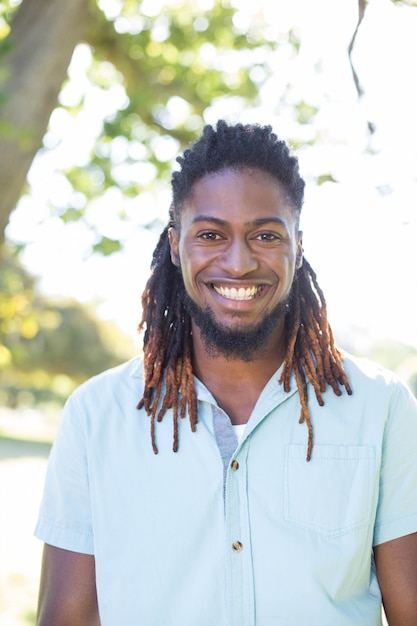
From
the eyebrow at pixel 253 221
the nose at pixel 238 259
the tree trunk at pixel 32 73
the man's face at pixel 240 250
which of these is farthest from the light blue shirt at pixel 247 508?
the tree trunk at pixel 32 73

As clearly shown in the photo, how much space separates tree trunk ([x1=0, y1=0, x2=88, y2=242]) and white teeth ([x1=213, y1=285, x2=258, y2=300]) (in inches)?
118

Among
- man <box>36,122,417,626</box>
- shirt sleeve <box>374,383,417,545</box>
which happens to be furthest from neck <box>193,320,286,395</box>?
shirt sleeve <box>374,383,417,545</box>

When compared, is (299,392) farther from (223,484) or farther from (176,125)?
(176,125)

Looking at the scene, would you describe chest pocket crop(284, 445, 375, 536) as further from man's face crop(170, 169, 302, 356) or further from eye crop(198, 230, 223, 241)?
eye crop(198, 230, 223, 241)

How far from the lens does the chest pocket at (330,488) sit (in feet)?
8.34

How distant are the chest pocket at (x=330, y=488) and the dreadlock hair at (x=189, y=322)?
0.05 m

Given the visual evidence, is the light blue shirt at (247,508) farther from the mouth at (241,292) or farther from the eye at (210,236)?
the eye at (210,236)

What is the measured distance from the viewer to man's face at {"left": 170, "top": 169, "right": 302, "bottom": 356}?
8.66ft

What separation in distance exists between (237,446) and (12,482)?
1293 centimetres

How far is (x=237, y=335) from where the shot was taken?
272 cm

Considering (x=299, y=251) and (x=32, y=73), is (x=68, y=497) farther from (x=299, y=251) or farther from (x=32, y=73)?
(x=32, y=73)

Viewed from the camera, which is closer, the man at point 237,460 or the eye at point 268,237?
the man at point 237,460

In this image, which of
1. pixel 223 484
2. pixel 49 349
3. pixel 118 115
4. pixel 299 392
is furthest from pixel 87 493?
pixel 49 349

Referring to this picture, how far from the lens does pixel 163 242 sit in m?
3.14
